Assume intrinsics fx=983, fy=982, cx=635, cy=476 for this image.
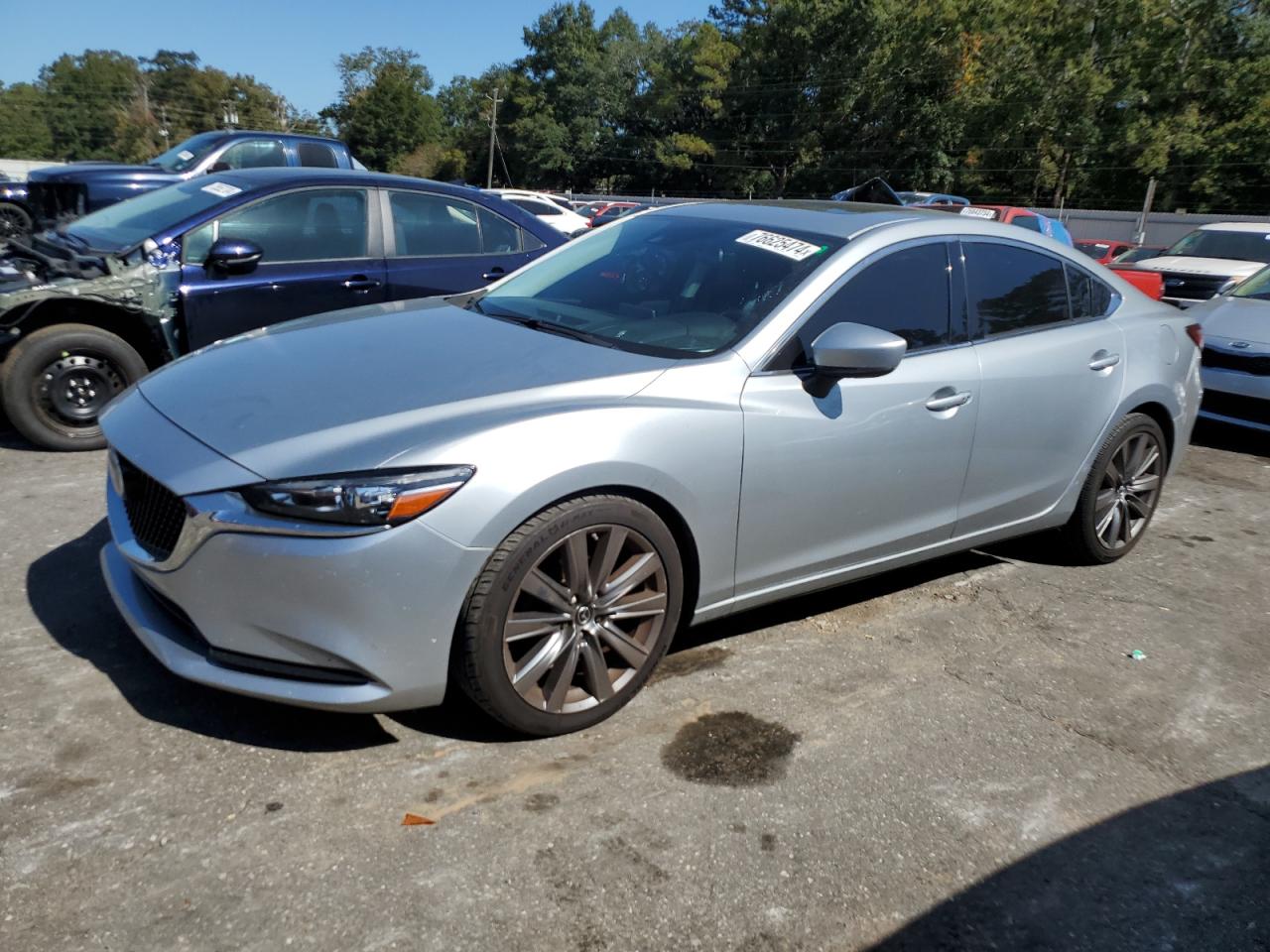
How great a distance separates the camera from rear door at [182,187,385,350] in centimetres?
544

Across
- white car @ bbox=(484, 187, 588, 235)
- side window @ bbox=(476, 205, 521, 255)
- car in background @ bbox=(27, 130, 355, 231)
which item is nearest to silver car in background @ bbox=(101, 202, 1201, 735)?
side window @ bbox=(476, 205, 521, 255)

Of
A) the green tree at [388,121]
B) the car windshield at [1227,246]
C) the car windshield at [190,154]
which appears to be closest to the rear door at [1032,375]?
the car windshield at [190,154]

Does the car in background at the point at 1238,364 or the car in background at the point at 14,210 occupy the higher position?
the car in background at the point at 14,210

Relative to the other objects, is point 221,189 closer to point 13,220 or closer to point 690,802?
point 690,802

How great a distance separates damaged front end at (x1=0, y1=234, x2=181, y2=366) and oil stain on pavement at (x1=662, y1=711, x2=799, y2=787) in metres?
3.94

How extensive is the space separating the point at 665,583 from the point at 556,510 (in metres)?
0.49

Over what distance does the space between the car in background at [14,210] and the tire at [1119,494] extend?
12827mm

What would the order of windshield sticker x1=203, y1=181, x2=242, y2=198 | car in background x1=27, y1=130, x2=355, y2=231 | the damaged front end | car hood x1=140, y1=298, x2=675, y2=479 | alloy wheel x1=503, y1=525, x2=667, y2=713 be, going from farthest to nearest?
car in background x1=27, y1=130, x2=355, y2=231 → windshield sticker x1=203, y1=181, x2=242, y2=198 → the damaged front end → alloy wheel x1=503, y1=525, x2=667, y2=713 → car hood x1=140, y1=298, x2=675, y2=479

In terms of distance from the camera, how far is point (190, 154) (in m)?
11.5

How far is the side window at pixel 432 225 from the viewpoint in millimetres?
6086

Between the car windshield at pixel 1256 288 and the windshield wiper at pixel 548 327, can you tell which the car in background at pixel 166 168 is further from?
the car windshield at pixel 1256 288

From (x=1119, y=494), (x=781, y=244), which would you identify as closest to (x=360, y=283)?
(x=781, y=244)

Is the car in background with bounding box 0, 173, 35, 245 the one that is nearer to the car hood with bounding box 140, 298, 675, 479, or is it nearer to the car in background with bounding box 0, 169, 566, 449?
the car in background with bounding box 0, 169, 566, 449

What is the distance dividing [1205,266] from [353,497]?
12.6 metres
